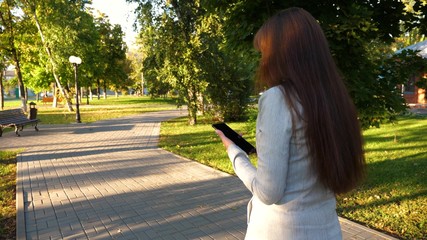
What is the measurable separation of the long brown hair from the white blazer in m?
0.05

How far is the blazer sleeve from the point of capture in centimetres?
134

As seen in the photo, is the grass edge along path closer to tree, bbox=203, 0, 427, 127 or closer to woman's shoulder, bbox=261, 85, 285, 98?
tree, bbox=203, 0, 427, 127

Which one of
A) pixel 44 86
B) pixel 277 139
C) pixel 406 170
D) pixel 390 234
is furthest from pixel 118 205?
pixel 44 86

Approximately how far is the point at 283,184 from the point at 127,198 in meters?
4.94

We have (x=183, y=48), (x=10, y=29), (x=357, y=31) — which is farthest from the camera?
(x=10, y=29)

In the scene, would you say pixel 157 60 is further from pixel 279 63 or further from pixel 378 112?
pixel 279 63

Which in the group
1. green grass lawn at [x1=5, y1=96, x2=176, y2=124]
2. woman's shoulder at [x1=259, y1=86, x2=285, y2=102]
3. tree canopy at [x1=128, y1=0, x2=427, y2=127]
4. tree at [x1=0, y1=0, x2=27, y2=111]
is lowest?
green grass lawn at [x1=5, y1=96, x2=176, y2=124]

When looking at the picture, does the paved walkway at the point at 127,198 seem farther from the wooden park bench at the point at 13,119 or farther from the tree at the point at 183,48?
the tree at the point at 183,48

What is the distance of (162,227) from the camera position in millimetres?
4684

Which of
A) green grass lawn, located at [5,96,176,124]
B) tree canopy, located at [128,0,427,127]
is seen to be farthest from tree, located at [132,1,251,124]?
tree canopy, located at [128,0,427,127]

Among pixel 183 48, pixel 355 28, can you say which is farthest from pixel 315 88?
pixel 183 48

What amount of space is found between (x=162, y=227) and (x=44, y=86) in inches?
1450

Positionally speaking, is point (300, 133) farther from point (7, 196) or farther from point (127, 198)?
point (7, 196)

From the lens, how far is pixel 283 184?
1.40 meters
